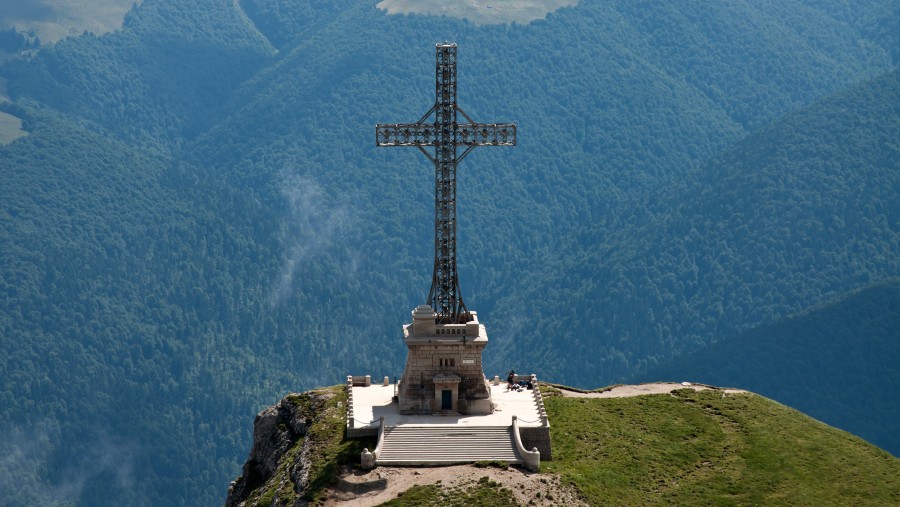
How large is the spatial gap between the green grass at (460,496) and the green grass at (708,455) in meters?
3.91

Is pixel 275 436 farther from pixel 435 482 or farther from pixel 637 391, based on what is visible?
pixel 637 391

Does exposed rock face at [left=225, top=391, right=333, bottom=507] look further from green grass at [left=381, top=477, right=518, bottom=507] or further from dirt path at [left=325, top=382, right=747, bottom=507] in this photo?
green grass at [left=381, top=477, right=518, bottom=507]

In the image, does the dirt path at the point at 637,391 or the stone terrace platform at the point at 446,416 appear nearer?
the stone terrace platform at the point at 446,416

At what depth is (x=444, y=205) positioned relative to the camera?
111 meters

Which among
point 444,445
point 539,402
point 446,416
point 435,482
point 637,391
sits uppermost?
point 637,391

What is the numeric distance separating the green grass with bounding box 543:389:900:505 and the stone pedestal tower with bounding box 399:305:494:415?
4432 millimetres

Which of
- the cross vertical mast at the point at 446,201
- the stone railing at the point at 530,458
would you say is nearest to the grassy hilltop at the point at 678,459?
the stone railing at the point at 530,458

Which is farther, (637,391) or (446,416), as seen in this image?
(637,391)

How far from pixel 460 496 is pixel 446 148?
68.6 feet

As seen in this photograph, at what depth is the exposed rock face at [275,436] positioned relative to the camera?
4461 inches

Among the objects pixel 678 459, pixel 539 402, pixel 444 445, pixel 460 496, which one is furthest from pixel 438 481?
pixel 678 459

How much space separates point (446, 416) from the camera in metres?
109

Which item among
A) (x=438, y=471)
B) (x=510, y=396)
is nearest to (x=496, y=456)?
(x=438, y=471)

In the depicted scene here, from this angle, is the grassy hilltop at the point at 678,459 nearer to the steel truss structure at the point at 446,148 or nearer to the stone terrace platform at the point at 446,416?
the stone terrace platform at the point at 446,416
